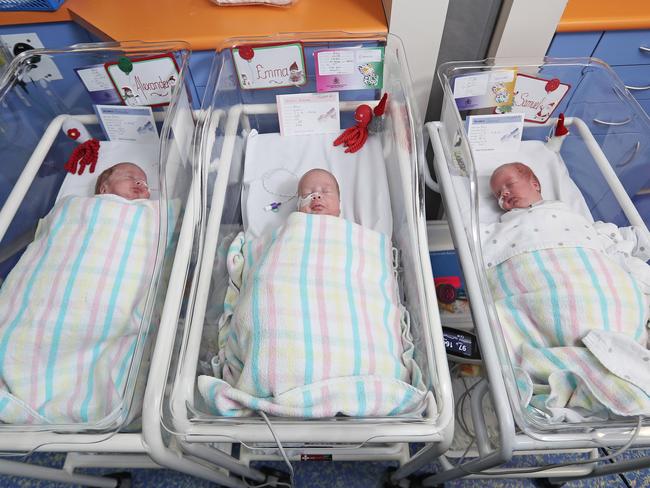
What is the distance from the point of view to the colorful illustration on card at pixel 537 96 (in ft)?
4.04

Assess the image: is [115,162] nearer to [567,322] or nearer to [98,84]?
[98,84]

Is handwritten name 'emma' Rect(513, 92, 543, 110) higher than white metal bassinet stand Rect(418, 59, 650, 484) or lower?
higher

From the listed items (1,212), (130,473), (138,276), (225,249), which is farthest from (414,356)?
(1,212)

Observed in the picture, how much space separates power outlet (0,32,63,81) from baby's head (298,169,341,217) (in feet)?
2.98

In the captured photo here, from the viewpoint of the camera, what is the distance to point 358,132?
1.37m

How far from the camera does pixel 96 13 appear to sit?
1.37 meters

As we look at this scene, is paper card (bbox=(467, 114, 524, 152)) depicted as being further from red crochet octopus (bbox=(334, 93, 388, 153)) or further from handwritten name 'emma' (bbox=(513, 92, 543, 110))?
red crochet octopus (bbox=(334, 93, 388, 153))

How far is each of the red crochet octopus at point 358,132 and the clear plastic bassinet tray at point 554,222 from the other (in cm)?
25

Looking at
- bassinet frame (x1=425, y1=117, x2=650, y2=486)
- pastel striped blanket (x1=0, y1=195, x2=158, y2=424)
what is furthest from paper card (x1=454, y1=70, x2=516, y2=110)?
pastel striped blanket (x1=0, y1=195, x2=158, y2=424)

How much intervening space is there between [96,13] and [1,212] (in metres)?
Result: 0.74

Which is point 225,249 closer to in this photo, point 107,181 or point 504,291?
point 107,181

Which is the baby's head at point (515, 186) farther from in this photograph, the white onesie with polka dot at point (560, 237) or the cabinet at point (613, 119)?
the cabinet at point (613, 119)

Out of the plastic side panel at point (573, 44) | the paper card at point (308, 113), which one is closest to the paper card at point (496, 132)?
the plastic side panel at point (573, 44)

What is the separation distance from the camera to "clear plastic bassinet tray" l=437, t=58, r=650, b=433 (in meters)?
0.81
